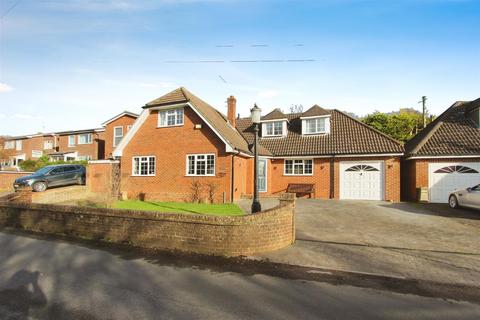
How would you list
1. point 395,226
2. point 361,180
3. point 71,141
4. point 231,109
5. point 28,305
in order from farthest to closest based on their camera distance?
point 71,141, point 231,109, point 361,180, point 395,226, point 28,305

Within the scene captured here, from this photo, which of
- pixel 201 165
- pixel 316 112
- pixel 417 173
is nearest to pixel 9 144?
pixel 201 165

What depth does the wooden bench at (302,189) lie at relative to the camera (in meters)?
19.6

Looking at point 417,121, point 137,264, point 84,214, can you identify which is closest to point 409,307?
point 137,264

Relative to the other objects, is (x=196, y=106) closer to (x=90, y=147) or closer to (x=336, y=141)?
(x=336, y=141)

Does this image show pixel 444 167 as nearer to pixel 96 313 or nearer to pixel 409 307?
pixel 409 307

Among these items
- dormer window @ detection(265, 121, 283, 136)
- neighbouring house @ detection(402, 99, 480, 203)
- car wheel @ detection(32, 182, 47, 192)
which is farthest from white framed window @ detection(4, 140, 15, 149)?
neighbouring house @ detection(402, 99, 480, 203)

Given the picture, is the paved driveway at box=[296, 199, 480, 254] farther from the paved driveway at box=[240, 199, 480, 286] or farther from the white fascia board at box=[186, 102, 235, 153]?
the white fascia board at box=[186, 102, 235, 153]

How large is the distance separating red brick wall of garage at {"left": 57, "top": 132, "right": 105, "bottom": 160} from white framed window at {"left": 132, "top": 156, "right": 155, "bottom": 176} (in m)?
19.6

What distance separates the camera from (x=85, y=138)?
128ft

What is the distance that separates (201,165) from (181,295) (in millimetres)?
13072

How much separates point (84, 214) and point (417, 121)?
3908 cm

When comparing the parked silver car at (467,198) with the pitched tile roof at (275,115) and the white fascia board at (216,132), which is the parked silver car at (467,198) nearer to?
the white fascia board at (216,132)

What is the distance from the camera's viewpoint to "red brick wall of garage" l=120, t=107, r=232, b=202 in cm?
1730

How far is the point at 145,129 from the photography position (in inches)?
780
